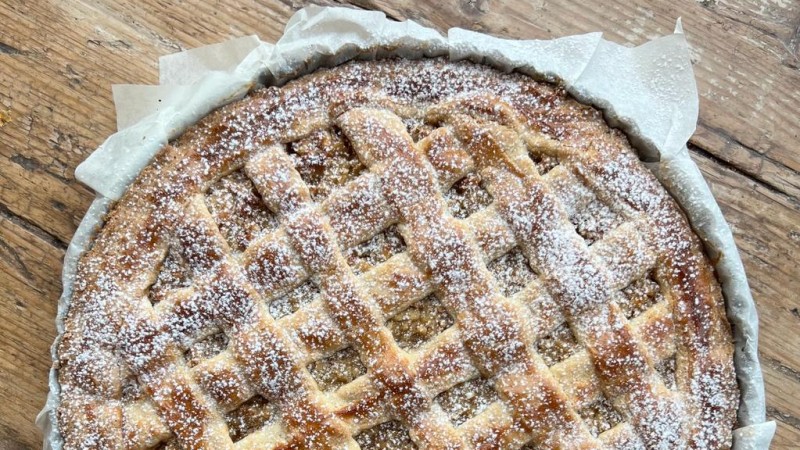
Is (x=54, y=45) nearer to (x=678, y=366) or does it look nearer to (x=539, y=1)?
(x=539, y=1)

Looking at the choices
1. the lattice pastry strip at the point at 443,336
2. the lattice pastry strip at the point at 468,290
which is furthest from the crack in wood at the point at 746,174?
the lattice pastry strip at the point at 468,290

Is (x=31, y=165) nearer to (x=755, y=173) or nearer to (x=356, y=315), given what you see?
(x=356, y=315)

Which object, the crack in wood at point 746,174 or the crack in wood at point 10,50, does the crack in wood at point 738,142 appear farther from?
the crack in wood at point 10,50

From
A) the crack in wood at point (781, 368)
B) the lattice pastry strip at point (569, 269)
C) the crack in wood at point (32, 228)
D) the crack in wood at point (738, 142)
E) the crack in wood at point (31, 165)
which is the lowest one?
the crack in wood at point (32, 228)

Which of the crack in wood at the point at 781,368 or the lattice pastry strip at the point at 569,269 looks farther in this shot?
the crack in wood at the point at 781,368

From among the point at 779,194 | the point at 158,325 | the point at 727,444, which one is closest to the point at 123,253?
the point at 158,325

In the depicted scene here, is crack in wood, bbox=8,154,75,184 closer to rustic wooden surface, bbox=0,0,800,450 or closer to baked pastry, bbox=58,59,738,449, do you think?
rustic wooden surface, bbox=0,0,800,450

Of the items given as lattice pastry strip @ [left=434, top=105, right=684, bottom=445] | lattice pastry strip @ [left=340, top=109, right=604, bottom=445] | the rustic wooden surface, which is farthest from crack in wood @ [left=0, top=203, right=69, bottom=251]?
lattice pastry strip @ [left=434, top=105, right=684, bottom=445]
